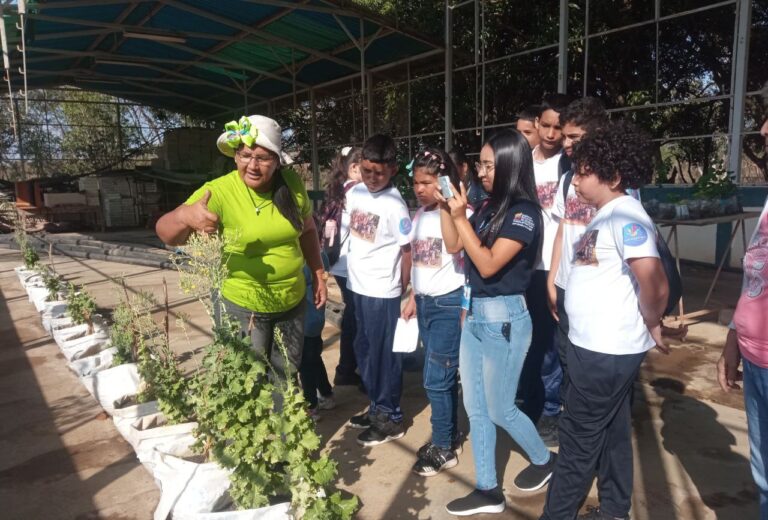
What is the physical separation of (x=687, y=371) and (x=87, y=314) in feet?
15.2

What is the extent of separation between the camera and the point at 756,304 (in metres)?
1.55

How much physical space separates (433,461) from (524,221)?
124cm

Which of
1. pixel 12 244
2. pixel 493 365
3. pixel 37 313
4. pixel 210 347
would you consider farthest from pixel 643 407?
pixel 12 244

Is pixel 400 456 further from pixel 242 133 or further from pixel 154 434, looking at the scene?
pixel 242 133

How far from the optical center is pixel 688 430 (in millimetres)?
2863

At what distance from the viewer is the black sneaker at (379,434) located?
9.15ft

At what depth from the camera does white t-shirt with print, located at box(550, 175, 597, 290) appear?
227 cm

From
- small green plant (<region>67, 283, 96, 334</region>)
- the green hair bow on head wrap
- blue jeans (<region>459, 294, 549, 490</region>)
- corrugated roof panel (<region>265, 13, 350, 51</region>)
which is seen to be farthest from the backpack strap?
corrugated roof panel (<region>265, 13, 350, 51</region>)

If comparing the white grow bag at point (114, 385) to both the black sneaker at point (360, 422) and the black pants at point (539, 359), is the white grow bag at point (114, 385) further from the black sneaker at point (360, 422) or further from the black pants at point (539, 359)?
the black pants at point (539, 359)

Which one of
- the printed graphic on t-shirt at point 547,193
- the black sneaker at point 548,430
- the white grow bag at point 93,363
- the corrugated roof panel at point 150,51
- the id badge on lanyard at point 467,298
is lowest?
the black sneaker at point 548,430

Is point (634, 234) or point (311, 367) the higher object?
point (634, 234)

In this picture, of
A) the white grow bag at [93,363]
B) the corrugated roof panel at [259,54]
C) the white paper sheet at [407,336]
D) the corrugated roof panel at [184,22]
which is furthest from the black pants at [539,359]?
the corrugated roof panel at [259,54]

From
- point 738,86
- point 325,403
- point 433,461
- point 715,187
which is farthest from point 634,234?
point 738,86

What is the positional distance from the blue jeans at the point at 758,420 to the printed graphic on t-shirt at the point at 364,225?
65.1 inches
